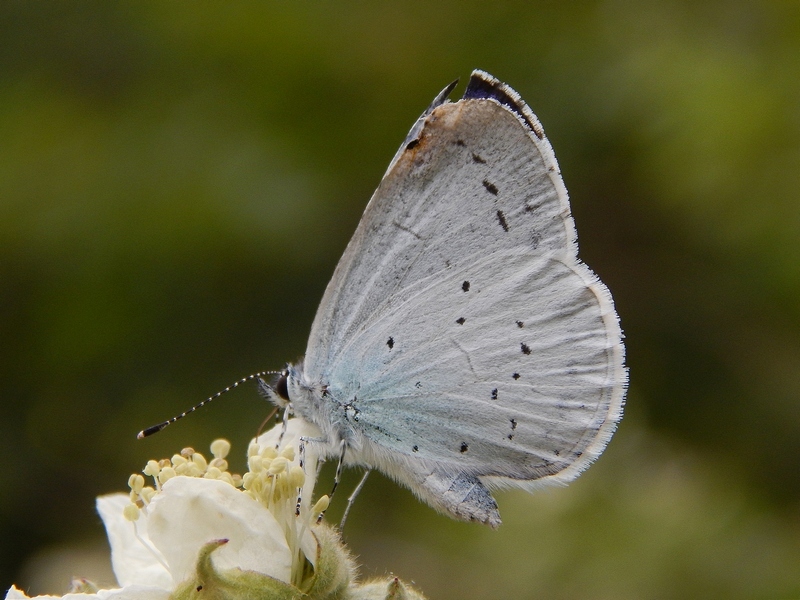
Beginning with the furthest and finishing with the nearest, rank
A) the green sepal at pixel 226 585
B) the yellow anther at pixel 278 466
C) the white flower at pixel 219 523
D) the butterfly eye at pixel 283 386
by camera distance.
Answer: the butterfly eye at pixel 283 386
the yellow anther at pixel 278 466
the white flower at pixel 219 523
the green sepal at pixel 226 585

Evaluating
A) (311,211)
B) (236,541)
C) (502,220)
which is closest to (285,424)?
(236,541)

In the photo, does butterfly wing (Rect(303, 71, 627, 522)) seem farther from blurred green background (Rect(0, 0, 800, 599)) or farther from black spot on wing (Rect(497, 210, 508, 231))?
blurred green background (Rect(0, 0, 800, 599))

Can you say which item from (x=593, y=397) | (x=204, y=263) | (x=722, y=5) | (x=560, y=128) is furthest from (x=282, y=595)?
(x=722, y=5)

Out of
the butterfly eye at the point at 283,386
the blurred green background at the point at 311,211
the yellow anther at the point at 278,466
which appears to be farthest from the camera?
the blurred green background at the point at 311,211

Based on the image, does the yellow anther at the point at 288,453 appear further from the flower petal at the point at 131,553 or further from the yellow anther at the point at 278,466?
the flower petal at the point at 131,553

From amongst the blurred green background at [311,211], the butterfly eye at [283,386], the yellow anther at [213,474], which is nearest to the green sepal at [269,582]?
the yellow anther at [213,474]

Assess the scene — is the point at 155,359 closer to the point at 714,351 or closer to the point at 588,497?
the point at 588,497

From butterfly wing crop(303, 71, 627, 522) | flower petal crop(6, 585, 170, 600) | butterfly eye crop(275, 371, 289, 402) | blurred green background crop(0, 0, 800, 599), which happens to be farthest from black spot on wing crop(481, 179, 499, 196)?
blurred green background crop(0, 0, 800, 599)
